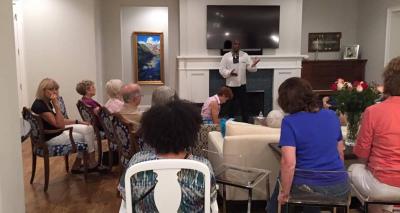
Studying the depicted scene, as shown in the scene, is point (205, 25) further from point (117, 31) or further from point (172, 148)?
point (172, 148)

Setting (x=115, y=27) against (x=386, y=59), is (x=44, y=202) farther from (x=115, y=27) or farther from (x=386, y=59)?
(x=386, y=59)

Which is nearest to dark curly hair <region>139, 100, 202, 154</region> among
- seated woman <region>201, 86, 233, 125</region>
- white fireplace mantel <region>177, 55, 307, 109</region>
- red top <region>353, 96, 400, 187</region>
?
red top <region>353, 96, 400, 187</region>

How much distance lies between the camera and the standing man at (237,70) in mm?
7148

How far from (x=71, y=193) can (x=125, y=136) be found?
0.88 metres

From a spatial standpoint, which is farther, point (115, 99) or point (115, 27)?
point (115, 27)

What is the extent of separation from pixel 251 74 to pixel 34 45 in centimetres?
384

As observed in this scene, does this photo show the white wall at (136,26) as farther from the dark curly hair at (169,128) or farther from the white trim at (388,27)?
the dark curly hair at (169,128)

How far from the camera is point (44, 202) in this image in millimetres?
3729

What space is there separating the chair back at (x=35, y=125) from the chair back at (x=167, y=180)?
2.49 m

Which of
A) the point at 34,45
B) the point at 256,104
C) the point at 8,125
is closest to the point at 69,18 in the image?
the point at 34,45

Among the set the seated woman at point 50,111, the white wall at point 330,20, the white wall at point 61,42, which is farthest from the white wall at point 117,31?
the seated woman at point 50,111

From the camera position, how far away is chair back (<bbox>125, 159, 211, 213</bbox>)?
67.1 inches

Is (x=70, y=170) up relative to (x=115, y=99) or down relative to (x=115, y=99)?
down

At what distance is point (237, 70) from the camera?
281 inches
